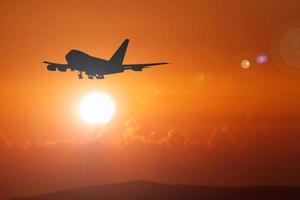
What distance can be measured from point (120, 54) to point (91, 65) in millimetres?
18229

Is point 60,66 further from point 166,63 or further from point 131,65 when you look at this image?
point 166,63

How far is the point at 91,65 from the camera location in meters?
129

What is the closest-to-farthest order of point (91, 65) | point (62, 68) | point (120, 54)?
point (91, 65)
point (62, 68)
point (120, 54)

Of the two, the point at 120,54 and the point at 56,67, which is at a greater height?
the point at 120,54

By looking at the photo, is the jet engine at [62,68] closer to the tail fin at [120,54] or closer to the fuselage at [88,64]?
the fuselage at [88,64]

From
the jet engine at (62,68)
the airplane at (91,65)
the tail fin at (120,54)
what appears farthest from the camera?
the tail fin at (120,54)

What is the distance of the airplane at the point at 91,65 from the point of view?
5049 inches

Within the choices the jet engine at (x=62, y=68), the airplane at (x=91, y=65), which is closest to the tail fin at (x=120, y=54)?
the airplane at (x=91, y=65)

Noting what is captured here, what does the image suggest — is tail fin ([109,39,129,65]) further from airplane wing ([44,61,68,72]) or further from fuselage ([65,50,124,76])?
airplane wing ([44,61,68,72])

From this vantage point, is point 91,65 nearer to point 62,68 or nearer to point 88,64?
point 88,64

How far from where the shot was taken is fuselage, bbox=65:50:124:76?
5059 inches

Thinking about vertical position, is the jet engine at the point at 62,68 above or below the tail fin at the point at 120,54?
below

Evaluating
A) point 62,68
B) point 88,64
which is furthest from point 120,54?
point 88,64

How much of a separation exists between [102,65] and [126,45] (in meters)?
22.3
